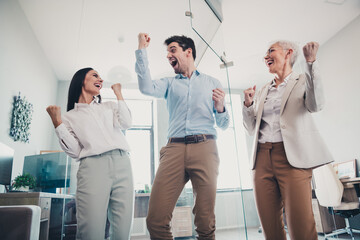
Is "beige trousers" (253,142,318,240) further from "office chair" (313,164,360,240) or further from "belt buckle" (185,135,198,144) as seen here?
"office chair" (313,164,360,240)

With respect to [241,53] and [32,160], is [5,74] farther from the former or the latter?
[241,53]

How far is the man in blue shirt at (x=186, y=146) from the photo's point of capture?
1150 mm

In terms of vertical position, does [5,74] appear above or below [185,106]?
above

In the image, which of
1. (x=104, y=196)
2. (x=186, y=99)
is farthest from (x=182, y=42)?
(x=104, y=196)

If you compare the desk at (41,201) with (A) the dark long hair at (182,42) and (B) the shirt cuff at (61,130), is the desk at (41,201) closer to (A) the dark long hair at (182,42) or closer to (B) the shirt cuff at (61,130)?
(B) the shirt cuff at (61,130)

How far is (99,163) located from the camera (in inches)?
46.1

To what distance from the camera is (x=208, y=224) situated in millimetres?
1151

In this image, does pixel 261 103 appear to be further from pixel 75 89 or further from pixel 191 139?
pixel 75 89

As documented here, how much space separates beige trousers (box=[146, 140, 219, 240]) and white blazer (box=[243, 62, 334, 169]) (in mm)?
256

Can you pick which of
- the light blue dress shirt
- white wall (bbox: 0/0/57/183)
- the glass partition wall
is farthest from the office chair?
white wall (bbox: 0/0/57/183)

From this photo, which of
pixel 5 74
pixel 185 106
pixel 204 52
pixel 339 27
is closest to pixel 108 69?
pixel 5 74

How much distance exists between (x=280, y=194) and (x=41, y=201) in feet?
5.03

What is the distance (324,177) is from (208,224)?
2352 millimetres

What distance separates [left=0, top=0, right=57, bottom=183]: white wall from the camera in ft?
8.14
